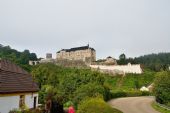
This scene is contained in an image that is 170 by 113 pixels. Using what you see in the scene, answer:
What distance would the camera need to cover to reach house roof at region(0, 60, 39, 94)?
20417 mm

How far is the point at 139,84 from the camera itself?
3541 inches

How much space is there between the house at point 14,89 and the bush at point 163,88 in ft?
72.6

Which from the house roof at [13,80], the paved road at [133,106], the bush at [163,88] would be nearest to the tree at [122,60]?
the paved road at [133,106]

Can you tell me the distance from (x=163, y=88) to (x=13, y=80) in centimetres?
2688

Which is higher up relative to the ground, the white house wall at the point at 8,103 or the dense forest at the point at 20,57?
the dense forest at the point at 20,57

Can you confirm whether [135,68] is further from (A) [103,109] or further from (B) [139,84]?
(A) [103,109]

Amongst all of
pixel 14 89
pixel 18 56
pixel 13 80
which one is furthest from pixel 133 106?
pixel 18 56

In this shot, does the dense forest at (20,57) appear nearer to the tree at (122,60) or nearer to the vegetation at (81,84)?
the vegetation at (81,84)

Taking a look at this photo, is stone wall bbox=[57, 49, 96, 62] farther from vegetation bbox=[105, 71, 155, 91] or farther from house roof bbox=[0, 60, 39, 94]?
house roof bbox=[0, 60, 39, 94]

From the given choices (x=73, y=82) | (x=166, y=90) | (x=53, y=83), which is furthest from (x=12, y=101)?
(x=53, y=83)

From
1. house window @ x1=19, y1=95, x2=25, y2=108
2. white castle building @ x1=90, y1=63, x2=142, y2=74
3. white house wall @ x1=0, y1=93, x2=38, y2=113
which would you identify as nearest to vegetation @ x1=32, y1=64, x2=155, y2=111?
house window @ x1=19, y1=95, x2=25, y2=108

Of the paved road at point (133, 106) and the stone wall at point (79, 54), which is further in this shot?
the stone wall at point (79, 54)

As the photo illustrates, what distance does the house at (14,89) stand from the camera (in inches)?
775

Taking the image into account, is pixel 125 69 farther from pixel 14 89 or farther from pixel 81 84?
pixel 14 89
